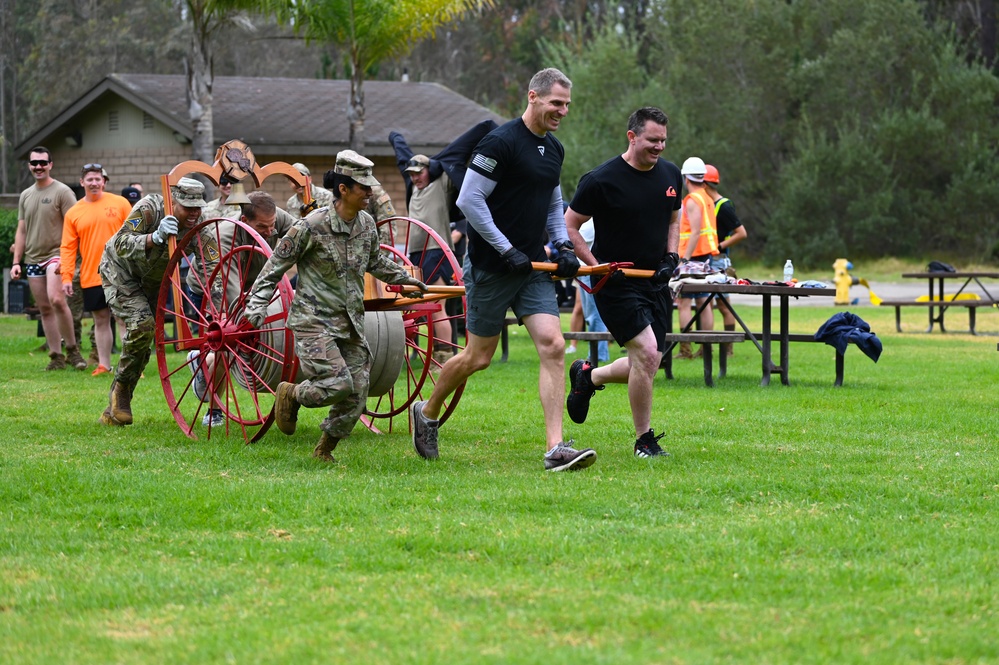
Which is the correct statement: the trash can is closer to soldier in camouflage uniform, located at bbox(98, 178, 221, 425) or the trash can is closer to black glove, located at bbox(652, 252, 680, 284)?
soldier in camouflage uniform, located at bbox(98, 178, 221, 425)

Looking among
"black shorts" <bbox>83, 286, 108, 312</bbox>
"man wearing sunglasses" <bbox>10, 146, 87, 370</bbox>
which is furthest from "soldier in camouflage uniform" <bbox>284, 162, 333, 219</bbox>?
"man wearing sunglasses" <bbox>10, 146, 87, 370</bbox>

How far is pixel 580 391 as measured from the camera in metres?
8.23

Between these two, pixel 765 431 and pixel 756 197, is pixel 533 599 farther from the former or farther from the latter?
pixel 756 197

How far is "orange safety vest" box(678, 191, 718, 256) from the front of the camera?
13.4 metres

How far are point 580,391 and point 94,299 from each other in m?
5.87

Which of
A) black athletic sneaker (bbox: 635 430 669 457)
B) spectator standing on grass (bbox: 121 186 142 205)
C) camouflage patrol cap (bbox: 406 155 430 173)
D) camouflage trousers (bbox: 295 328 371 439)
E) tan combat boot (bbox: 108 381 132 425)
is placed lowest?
black athletic sneaker (bbox: 635 430 669 457)

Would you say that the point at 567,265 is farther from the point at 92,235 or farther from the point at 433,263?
the point at 92,235

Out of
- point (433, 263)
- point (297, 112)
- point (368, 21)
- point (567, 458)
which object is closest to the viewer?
point (567, 458)

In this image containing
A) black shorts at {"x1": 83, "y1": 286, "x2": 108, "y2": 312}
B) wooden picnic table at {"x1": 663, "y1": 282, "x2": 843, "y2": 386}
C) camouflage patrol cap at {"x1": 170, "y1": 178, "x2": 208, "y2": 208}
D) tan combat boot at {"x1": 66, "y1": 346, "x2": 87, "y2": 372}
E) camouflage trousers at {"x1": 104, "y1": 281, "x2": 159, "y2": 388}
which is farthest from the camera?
tan combat boot at {"x1": 66, "y1": 346, "x2": 87, "y2": 372}

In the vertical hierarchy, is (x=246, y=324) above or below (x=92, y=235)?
below

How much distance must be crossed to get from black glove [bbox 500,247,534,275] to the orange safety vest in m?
6.60

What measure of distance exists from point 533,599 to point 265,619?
924 millimetres

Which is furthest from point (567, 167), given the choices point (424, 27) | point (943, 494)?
point (943, 494)

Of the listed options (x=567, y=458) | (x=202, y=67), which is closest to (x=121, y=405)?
(x=567, y=458)
